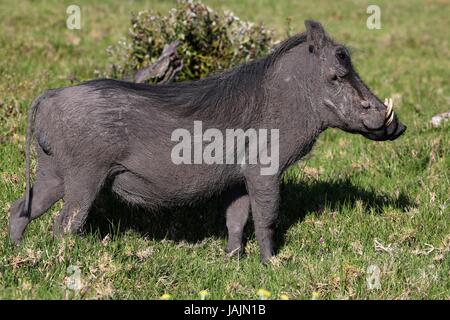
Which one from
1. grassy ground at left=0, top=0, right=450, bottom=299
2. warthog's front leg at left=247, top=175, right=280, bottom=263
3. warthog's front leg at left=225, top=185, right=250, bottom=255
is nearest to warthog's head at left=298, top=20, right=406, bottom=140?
grassy ground at left=0, top=0, right=450, bottom=299

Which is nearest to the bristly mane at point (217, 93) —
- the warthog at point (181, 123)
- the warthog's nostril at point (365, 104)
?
the warthog at point (181, 123)

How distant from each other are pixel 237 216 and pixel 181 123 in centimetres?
96

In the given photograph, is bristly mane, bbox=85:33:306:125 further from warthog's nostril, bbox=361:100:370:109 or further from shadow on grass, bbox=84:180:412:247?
shadow on grass, bbox=84:180:412:247

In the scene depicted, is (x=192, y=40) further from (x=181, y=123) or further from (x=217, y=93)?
(x=181, y=123)

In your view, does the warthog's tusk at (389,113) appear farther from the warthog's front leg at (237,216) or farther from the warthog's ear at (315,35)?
the warthog's front leg at (237,216)

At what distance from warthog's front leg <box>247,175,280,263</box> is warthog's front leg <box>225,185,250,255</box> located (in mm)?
259

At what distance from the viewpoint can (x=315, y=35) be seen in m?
4.86

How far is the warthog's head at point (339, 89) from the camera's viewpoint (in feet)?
16.0

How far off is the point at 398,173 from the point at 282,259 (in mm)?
2186

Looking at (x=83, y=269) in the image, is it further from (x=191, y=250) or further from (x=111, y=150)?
(x=191, y=250)

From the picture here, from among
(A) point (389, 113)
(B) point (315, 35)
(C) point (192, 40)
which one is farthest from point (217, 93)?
(C) point (192, 40)

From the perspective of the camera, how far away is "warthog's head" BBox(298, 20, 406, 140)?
4867 millimetres

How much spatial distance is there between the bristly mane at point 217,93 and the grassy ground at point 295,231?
29.9 inches

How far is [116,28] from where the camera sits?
40.8 ft
